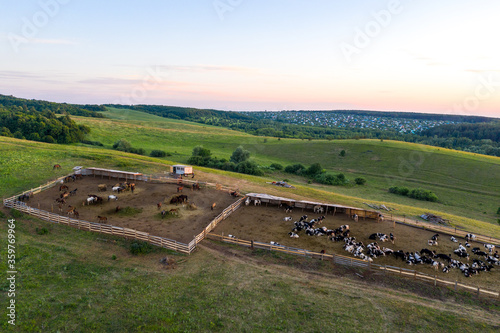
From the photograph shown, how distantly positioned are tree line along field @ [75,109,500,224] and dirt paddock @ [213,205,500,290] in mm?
10691

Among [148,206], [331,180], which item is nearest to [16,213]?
[148,206]

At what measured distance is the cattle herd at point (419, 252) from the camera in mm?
20156

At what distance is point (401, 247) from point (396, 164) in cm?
6450

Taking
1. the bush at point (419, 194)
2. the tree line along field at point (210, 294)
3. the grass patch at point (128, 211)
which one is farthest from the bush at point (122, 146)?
the bush at point (419, 194)

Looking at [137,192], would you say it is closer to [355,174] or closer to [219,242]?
[219,242]

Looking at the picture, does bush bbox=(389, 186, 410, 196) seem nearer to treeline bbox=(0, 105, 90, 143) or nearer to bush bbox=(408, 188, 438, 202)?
bush bbox=(408, 188, 438, 202)

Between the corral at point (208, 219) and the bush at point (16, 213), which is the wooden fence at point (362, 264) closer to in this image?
the corral at point (208, 219)

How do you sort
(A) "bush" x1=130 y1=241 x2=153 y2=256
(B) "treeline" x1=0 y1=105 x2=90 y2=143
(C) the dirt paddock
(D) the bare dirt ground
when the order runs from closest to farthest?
(C) the dirt paddock, (A) "bush" x1=130 y1=241 x2=153 y2=256, (D) the bare dirt ground, (B) "treeline" x1=0 y1=105 x2=90 y2=143

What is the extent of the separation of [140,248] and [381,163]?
76751 mm

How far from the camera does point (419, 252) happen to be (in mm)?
22188

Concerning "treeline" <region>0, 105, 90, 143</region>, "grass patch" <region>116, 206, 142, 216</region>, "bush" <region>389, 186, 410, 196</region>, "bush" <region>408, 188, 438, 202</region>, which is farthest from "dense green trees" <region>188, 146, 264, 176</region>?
"treeline" <region>0, 105, 90, 143</region>

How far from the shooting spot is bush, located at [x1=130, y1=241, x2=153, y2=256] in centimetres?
1995

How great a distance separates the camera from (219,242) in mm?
22484

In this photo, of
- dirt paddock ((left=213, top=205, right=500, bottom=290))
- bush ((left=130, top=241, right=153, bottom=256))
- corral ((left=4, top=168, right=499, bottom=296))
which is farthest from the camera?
corral ((left=4, top=168, right=499, bottom=296))
